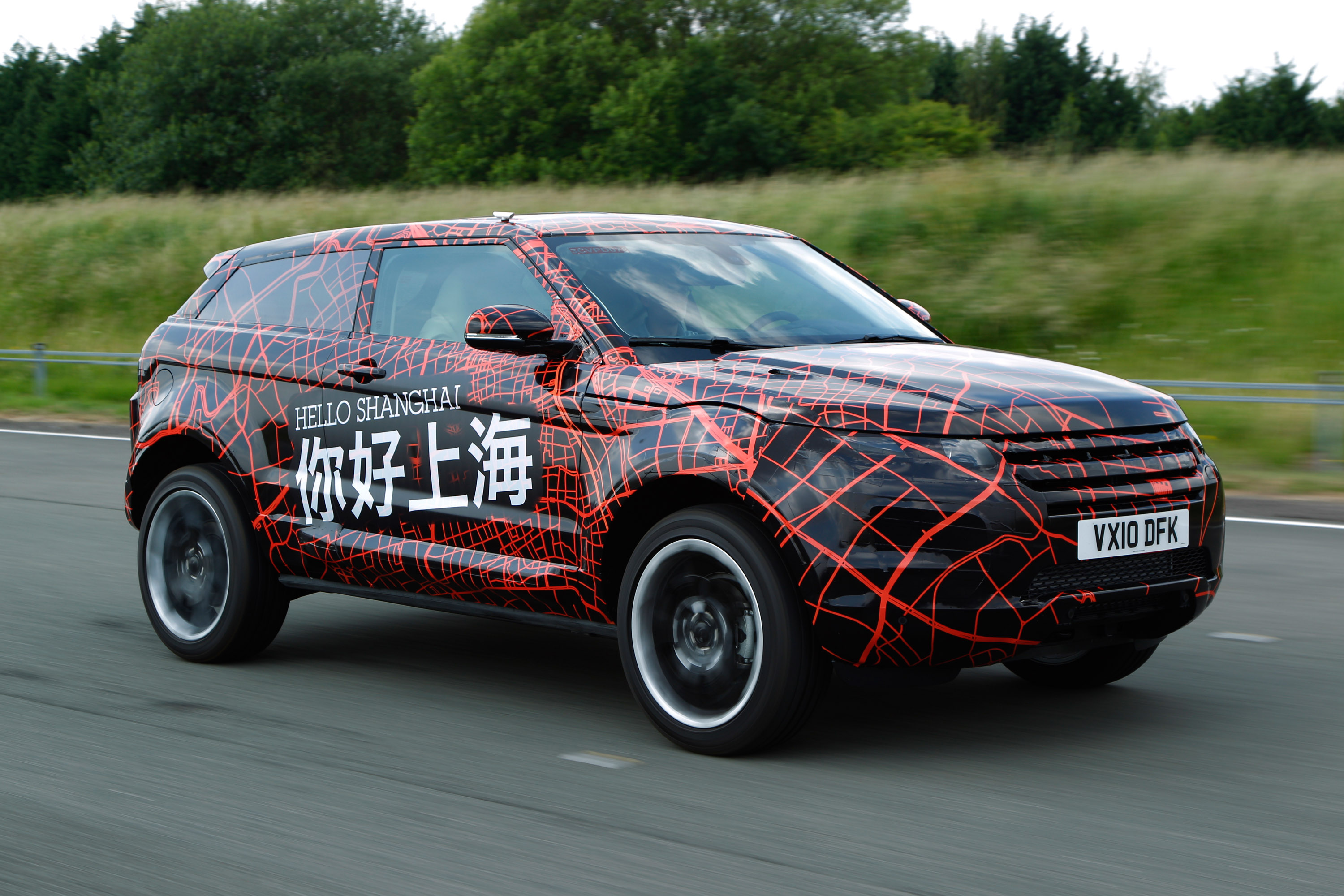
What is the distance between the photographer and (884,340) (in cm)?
549

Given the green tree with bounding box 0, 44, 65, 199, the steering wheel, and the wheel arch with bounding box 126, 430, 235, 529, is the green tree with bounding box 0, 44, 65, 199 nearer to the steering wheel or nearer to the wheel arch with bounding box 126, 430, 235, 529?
the wheel arch with bounding box 126, 430, 235, 529

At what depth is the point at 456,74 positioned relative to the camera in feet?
189

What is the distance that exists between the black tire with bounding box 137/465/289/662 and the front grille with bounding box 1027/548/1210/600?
3235 mm

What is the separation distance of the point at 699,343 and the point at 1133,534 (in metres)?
1.53

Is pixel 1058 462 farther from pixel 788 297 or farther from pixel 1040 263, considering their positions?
pixel 1040 263

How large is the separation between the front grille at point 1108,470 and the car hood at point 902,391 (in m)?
0.04

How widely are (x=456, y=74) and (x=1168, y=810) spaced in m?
56.3

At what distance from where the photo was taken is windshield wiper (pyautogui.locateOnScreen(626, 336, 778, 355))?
16.7ft

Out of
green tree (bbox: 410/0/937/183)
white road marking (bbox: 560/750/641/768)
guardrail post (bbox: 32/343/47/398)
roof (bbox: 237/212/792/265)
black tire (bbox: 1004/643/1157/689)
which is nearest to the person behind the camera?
white road marking (bbox: 560/750/641/768)

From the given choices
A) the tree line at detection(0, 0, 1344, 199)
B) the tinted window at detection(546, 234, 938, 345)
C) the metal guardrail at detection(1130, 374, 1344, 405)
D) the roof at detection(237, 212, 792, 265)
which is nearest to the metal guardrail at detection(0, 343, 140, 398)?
the metal guardrail at detection(1130, 374, 1344, 405)

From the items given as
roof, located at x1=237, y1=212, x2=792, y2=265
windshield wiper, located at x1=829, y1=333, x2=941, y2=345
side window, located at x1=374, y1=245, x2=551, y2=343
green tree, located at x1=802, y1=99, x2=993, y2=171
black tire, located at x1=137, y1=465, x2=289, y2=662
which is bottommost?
black tire, located at x1=137, y1=465, x2=289, y2=662

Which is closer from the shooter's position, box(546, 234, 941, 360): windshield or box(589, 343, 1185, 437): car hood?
box(589, 343, 1185, 437): car hood

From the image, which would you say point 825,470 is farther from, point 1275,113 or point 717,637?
point 1275,113

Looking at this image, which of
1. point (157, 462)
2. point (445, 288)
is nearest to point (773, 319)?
point (445, 288)
